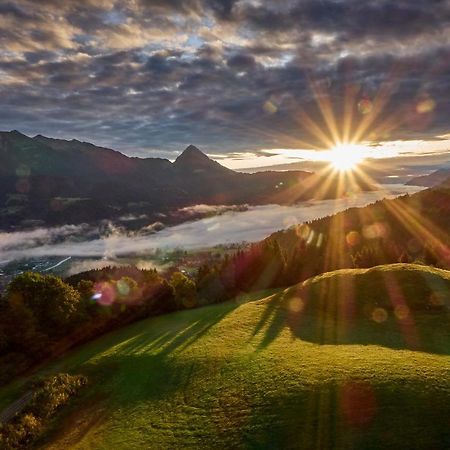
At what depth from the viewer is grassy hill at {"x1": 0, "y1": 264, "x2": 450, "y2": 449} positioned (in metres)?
33.0

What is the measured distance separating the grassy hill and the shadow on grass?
0.63ft

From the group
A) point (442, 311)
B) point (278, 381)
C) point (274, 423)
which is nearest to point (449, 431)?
point (274, 423)

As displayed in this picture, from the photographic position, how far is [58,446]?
1694 inches

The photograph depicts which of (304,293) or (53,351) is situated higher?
(304,293)

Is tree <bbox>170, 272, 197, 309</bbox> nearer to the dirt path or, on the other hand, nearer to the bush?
the bush

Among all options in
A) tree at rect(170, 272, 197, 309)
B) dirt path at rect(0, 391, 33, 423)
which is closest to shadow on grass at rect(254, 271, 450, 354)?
dirt path at rect(0, 391, 33, 423)

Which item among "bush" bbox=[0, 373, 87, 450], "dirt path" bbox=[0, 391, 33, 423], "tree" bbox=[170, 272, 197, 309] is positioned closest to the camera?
"bush" bbox=[0, 373, 87, 450]

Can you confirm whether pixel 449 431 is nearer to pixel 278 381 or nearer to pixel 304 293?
pixel 278 381

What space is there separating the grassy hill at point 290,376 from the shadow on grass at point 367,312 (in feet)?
0.63

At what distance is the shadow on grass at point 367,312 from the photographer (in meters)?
53.8

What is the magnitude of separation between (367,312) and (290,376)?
28.6 meters

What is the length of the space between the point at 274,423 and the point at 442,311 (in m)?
37.4

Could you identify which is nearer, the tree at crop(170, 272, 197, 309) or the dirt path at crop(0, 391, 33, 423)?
the dirt path at crop(0, 391, 33, 423)

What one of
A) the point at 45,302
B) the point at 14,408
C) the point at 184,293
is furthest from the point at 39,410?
the point at 184,293
